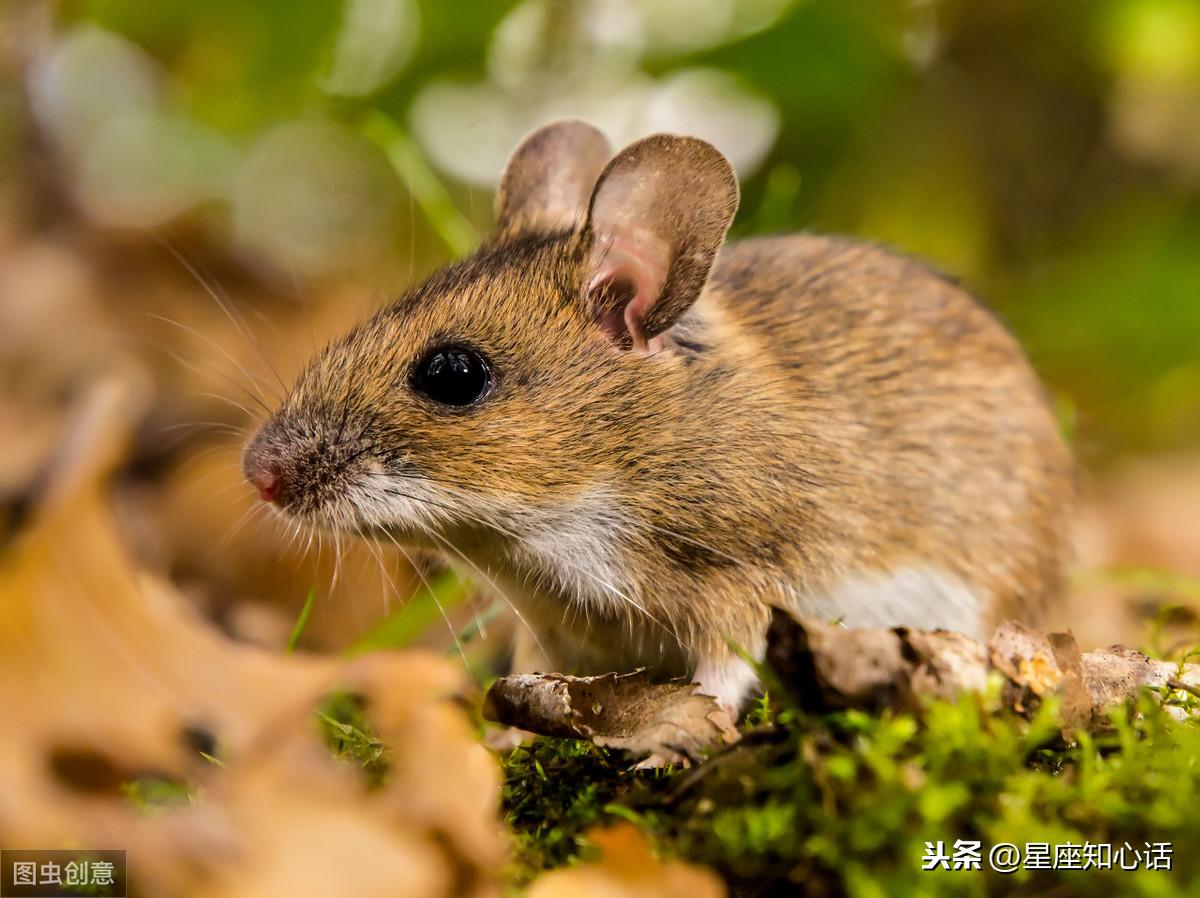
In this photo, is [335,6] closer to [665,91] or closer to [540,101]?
[540,101]

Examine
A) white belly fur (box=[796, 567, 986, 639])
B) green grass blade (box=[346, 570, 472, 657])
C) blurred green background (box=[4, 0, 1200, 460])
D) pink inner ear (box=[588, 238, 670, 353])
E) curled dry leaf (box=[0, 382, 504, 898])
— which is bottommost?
curled dry leaf (box=[0, 382, 504, 898])

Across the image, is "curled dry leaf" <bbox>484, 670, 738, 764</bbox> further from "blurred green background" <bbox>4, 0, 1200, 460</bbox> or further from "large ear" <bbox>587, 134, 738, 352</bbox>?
"blurred green background" <bbox>4, 0, 1200, 460</bbox>

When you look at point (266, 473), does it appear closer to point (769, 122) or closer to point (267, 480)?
point (267, 480)

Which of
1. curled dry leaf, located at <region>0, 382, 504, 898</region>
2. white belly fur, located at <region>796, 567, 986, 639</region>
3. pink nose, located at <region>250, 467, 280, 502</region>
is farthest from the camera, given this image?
white belly fur, located at <region>796, 567, 986, 639</region>

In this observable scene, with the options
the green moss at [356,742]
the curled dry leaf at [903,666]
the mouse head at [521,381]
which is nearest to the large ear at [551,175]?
the mouse head at [521,381]

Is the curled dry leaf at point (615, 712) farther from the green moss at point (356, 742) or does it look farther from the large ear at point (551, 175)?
the large ear at point (551, 175)

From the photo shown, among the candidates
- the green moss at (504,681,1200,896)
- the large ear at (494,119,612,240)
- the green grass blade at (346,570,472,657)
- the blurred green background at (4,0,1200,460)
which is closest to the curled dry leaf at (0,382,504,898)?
the green moss at (504,681,1200,896)
